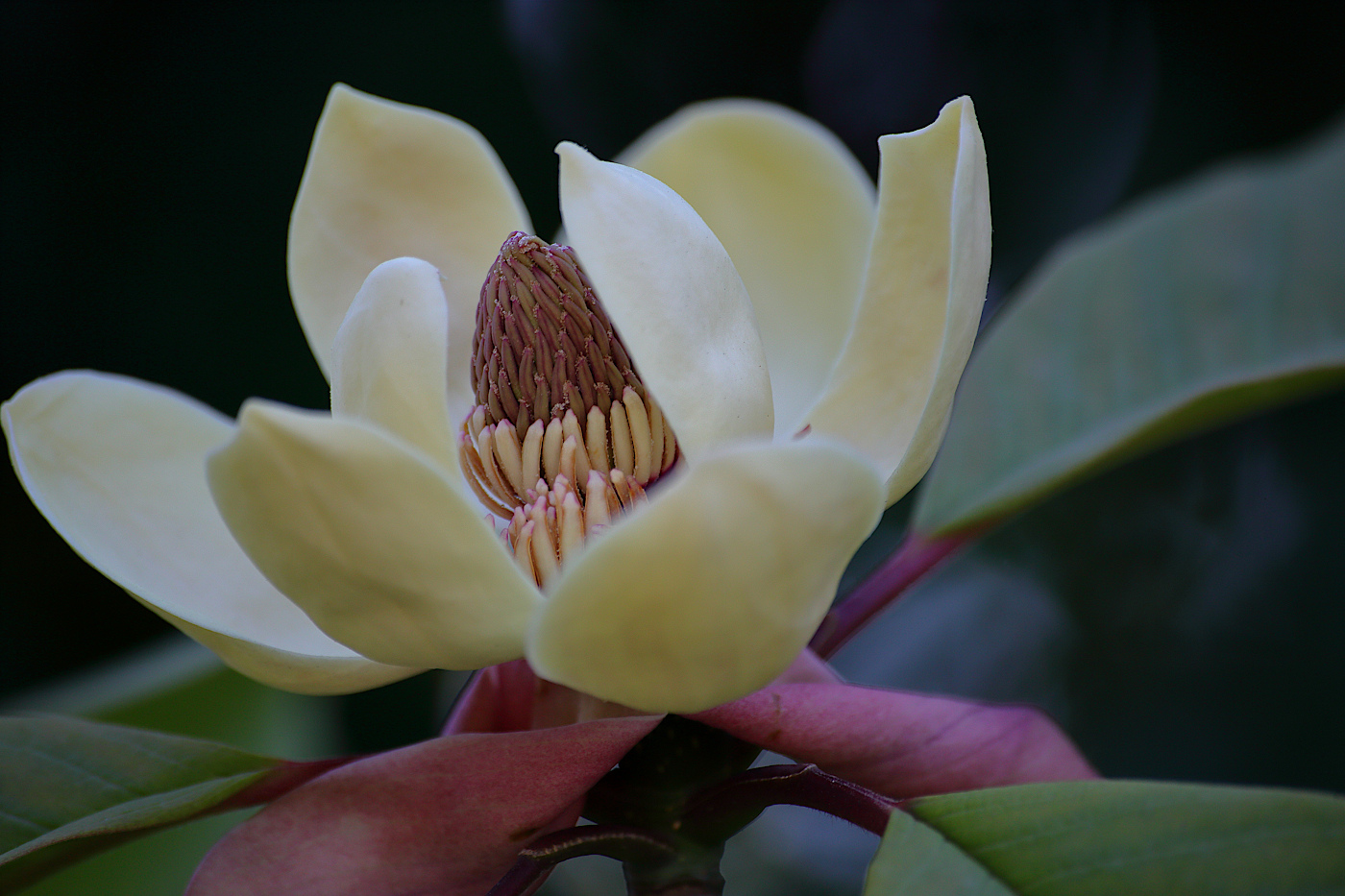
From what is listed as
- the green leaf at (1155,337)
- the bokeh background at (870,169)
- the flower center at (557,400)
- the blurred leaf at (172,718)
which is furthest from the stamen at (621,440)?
the bokeh background at (870,169)

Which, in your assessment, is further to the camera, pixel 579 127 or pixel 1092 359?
pixel 579 127

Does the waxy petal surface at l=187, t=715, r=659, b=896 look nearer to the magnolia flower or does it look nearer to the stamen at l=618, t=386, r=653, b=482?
the magnolia flower

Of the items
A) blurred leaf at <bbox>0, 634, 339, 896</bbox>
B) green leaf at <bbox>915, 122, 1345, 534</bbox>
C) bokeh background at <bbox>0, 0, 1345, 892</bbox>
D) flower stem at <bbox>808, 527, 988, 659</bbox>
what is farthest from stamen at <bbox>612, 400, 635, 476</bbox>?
bokeh background at <bbox>0, 0, 1345, 892</bbox>

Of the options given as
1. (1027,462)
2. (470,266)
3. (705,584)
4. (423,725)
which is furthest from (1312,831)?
(423,725)

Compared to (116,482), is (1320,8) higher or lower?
higher

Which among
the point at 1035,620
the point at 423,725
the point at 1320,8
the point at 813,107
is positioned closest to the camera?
the point at 423,725

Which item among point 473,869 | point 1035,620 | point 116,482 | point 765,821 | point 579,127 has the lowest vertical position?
point 765,821

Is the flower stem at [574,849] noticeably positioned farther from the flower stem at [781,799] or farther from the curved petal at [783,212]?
the curved petal at [783,212]

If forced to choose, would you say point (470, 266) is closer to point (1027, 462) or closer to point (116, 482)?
point (116, 482)
